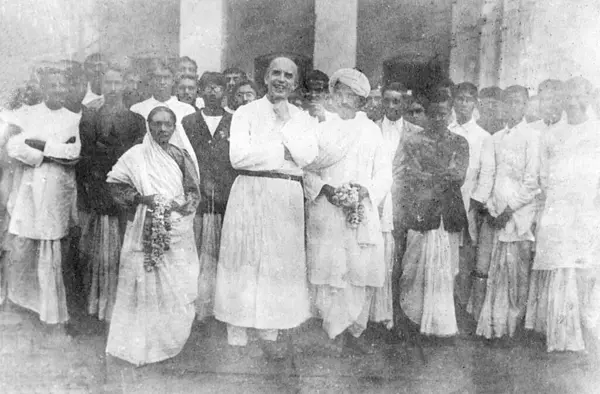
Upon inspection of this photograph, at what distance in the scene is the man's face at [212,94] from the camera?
476 centimetres

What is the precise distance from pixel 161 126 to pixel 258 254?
1.00 metres

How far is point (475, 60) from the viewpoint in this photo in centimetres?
480

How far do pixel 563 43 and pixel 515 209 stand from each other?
1.13 m

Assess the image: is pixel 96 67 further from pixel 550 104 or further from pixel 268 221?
pixel 550 104

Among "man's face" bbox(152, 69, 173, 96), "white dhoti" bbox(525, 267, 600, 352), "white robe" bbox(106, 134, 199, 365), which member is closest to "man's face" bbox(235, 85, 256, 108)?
"man's face" bbox(152, 69, 173, 96)

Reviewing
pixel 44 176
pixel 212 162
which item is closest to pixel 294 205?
pixel 212 162

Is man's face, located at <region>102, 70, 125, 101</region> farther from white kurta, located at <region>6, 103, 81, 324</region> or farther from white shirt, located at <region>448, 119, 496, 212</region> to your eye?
white shirt, located at <region>448, 119, 496, 212</region>

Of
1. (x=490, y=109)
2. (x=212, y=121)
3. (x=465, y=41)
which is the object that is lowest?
(x=212, y=121)

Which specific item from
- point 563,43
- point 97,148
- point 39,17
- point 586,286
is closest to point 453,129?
→ point 563,43

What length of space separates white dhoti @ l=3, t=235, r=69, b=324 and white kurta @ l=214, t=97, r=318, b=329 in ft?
3.36

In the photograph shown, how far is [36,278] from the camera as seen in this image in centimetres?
471

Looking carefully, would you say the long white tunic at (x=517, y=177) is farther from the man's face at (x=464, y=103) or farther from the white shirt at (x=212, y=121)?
the white shirt at (x=212, y=121)

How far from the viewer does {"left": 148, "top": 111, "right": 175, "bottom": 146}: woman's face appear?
4.45 metres

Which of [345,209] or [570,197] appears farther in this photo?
[570,197]
